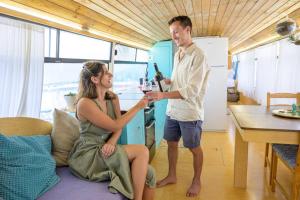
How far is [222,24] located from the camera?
152 inches

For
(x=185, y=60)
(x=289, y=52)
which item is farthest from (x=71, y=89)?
(x=289, y=52)

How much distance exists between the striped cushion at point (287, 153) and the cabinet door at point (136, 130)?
1349 millimetres

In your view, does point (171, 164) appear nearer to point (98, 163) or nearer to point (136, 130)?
point (136, 130)

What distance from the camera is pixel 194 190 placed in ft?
7.73

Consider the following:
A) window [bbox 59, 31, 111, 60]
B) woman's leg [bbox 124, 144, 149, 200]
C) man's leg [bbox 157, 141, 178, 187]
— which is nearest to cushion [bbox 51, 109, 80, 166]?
woman's leg [bbox 124, 144, 149, 200]

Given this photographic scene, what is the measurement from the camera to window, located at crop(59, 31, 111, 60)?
252 centimetres

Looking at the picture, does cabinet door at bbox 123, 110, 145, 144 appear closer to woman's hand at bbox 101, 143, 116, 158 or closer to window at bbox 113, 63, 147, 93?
woman's hand at bbox 101, 143, 116, 158

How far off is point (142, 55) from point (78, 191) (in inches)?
159

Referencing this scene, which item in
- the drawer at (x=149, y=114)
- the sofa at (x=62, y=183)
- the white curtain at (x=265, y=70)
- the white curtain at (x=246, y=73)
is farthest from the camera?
the white curtain at (x=246, y=73)

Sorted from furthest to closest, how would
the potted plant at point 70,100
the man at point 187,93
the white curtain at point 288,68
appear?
the white curtain at point 288,68 → the potted plant at point 70,100 → the man at point 187,93

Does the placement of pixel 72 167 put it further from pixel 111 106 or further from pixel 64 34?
pixel 64 34

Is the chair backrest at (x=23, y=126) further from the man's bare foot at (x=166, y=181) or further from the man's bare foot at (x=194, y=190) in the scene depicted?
the man's bare foot at (x=194, y=190)

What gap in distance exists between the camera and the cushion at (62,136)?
5.65 feet

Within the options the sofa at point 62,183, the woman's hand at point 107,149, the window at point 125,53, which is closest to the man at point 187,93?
the woman's hand at point 107,149
